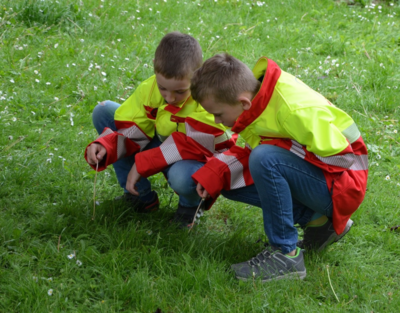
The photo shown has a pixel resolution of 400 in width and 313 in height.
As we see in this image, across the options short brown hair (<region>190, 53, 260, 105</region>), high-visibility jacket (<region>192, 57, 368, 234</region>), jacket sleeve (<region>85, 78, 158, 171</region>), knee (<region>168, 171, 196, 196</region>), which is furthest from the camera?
jacket sleeve (<region>85, 78, 158, 171</region>)

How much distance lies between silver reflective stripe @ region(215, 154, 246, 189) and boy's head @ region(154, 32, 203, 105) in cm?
42

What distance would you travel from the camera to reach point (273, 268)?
2430 millimetres

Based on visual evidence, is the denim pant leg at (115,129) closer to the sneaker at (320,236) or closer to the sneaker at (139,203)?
the sneaker at (139,203)

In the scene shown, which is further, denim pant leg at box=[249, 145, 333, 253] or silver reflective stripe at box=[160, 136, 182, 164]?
silver reflective stripe at box=[160, 136, 182, 164]

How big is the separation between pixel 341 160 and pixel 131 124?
1262mm

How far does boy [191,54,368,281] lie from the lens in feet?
7.66

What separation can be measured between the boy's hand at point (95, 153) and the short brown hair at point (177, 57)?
1.79 ft

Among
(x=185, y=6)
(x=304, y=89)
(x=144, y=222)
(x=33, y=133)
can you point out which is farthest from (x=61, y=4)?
(x=304, y=89)

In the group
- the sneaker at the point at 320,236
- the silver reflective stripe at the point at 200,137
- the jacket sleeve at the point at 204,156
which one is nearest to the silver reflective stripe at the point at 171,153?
the jacket sleeve at the point at 204,156

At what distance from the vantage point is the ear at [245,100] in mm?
2375

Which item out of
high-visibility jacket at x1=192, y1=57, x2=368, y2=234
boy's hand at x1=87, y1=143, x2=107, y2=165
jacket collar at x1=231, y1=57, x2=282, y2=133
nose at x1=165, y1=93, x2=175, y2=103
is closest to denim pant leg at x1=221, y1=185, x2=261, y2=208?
high-visibility jacket at x1=192, y1=57, x2=368, y2=234

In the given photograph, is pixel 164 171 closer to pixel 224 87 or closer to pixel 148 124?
pixel 148 124

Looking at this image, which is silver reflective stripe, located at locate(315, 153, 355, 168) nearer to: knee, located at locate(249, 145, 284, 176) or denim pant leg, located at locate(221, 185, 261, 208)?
knee, located at locate(249, 145, 284, 176)

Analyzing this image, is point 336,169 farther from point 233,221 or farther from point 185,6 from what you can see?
point 185,6
